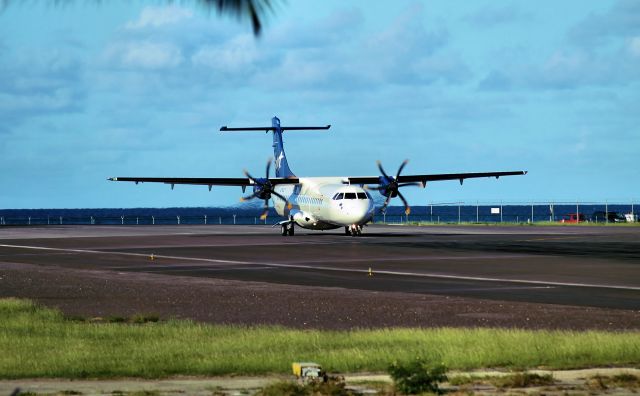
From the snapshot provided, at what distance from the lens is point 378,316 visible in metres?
19.6

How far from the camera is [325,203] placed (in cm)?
6306

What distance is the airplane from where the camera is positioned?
61.2 meters

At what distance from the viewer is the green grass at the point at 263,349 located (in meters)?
13.1

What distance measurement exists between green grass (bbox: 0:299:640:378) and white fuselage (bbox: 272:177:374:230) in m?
43.0

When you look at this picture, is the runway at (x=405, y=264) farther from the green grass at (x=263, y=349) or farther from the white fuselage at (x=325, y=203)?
the green grass at (x=263, y=349)

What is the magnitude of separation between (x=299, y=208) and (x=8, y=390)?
56.7 m

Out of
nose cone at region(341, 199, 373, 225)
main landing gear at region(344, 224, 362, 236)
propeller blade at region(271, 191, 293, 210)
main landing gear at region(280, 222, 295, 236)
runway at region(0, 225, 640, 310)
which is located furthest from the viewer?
propeller blade at region(271, 191, 293, 210)

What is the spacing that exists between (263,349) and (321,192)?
49.4m

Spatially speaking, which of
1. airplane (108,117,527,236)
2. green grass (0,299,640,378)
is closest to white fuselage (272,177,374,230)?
airplane (108,117,527,236)

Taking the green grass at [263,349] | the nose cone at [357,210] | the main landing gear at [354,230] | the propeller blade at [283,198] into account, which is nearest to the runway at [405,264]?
the nose cone at [357,210]

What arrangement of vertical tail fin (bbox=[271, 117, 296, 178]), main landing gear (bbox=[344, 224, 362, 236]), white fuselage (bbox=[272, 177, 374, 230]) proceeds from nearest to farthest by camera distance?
white fuselage (bbox=[272, 177, 374, 230]) < main landing gear (bbox=[344, 224, 362, 236]) < vertical tail fin (bbox=[271, 117, 296, 178])

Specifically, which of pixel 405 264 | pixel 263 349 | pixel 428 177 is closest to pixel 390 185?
pixel 428 177

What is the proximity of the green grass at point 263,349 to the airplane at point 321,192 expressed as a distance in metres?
43.3

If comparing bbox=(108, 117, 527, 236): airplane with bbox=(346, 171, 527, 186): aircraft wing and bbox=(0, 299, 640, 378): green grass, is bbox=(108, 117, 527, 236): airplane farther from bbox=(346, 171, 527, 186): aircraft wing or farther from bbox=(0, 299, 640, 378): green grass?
bbox=(0, 299, 640, 378): green grass
